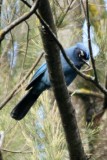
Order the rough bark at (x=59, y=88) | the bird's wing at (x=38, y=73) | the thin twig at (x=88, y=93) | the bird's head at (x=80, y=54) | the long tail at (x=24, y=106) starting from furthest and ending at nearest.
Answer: the thin twig at (x=88, y=93) → the bird's head at (x=80, y=54) → the bird's wing at (x=38, y=73) → the long tail at (x=24, y=106) → the rough bark at (x=59, y=88)

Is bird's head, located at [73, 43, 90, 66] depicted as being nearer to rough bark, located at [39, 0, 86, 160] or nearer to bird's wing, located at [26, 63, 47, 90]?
bird's wing, located at [26, 63, 47, 90]

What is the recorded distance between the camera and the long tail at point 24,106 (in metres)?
1.59

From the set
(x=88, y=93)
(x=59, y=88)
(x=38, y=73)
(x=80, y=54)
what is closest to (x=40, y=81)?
(x=38, y=73)

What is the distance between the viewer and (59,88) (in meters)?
1.23

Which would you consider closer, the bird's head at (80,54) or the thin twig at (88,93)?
the bird's head at (80,54)

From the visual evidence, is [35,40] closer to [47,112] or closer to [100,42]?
[100,42]

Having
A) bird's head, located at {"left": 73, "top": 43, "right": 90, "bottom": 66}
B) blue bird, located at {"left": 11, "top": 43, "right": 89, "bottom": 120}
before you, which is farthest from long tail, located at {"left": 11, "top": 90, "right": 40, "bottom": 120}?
bird's head, located at {"left": 73, "top": 43, "right": 90, "bottom": 66}

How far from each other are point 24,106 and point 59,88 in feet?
1.56

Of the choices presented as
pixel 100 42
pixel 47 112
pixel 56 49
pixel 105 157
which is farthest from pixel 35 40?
pixel 56 49

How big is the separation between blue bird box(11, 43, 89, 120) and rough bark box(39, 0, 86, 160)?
32cm

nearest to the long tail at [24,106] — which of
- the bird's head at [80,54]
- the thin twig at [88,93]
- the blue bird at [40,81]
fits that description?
the blue bird at [40,81]

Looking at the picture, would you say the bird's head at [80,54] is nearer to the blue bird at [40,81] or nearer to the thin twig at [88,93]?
the blue bird at [40,81]

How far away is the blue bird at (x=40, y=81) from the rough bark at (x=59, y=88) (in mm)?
322

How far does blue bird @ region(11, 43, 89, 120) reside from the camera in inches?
63.7
